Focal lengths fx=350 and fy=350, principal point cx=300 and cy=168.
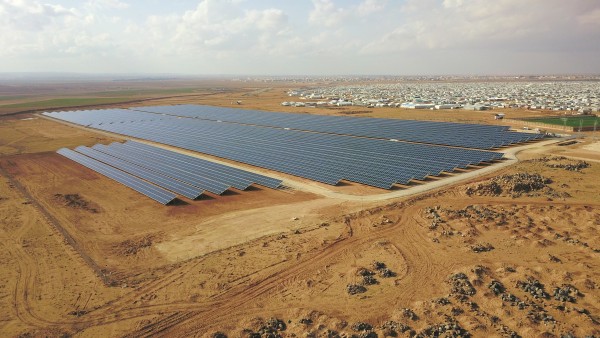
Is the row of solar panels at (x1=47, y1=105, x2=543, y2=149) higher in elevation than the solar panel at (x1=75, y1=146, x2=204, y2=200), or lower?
higher

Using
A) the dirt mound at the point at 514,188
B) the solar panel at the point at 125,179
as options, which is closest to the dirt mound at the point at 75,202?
the solar panel at the point at 125,179

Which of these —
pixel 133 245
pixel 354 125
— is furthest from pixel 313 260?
pixel 354 125

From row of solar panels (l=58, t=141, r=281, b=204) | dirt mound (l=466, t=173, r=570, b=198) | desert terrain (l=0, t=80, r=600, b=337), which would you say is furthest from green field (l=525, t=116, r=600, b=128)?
row of solar panels (l=58, t=141, r=281, b=204)

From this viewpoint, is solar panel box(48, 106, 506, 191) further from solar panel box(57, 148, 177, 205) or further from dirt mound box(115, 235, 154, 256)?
dirt mound box(115, 235, 154, 256)

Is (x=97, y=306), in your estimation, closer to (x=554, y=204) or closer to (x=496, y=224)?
(x=496, y=224)

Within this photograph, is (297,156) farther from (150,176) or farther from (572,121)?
(572,121)

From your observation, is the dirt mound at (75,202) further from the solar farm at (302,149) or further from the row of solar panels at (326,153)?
the row of solar panels at (326,153)
